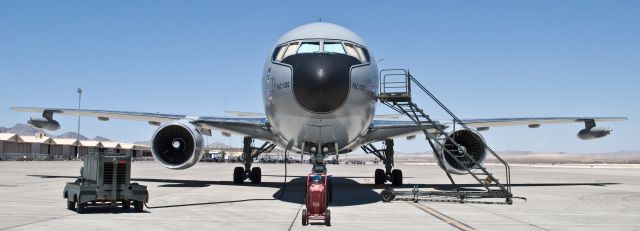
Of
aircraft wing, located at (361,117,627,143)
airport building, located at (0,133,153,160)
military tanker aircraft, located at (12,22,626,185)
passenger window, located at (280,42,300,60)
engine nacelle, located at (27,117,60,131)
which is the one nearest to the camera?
military tanker aircraft, located at (12,22,626,185)

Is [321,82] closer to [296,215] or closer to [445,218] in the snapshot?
[296,215]

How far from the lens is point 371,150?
2089 centimetres

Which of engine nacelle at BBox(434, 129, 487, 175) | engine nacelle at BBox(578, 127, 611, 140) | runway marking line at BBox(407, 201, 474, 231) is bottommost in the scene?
runway marking line at BBox(407, 201, 474, 231)

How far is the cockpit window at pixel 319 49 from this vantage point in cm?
1218

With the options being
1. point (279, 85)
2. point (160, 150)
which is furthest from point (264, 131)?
point (279, 85)

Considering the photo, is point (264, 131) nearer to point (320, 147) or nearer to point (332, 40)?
point (320, 147)

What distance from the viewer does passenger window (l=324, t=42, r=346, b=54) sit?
1215 centimetres

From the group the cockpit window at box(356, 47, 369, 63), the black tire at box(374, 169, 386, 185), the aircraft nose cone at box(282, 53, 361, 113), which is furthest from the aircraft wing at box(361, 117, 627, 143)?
the aircraft nose cone at box(282, 53, 361, 113)

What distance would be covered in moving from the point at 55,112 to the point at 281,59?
13157mm

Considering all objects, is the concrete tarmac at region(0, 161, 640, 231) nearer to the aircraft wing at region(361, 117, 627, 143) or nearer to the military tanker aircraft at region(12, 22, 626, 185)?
the military tanker aircraft at region(12, 22, 626, 185)

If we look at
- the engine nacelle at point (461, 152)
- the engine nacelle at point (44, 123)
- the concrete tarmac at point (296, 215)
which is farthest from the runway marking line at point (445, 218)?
the engine nacelle at point (44, 123)

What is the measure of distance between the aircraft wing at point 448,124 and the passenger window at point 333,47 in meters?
4.56

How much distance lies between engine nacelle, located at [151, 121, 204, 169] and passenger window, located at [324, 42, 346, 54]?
22.6 ft

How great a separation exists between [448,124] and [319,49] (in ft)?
24.3
